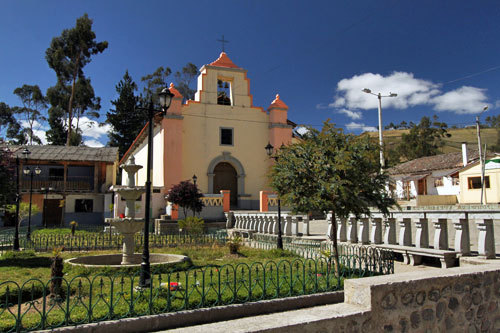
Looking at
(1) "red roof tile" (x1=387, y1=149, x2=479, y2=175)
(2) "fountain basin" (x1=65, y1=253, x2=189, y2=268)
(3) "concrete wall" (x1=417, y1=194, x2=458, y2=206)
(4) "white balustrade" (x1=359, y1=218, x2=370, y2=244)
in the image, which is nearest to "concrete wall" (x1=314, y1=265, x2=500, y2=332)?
(4) "white balustrade" (x1=359, y1=218, x2=370, y2=244)

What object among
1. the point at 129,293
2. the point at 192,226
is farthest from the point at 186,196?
the point at 129,293

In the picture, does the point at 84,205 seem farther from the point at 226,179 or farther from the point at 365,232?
the point at 365,232

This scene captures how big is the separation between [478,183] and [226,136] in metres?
23.0

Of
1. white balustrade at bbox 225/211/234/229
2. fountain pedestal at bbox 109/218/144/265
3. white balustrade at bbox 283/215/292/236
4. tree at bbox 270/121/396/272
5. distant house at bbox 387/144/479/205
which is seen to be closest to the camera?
tree at bbox 270/121/396/272

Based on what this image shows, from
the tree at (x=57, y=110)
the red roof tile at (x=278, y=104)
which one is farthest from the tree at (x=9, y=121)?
the red roof tile at (x=278, y=104)

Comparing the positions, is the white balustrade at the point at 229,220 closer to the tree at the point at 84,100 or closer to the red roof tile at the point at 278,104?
the red roof tile at the point at 278,104

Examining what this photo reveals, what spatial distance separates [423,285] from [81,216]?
97.8 feet

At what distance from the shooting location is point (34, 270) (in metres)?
9.27

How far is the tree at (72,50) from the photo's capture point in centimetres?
4244

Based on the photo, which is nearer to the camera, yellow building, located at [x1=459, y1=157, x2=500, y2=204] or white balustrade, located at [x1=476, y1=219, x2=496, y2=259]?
white balustrade, located at [x1=476, y1=219, x2=496, y2=259]

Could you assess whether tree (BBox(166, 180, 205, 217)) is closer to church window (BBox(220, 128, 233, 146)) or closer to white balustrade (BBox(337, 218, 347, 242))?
church window (BBox(220, 128, 233, 146))

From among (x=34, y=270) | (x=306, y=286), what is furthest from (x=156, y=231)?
(x=306, y=286)

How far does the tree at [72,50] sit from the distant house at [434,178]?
1393 inches

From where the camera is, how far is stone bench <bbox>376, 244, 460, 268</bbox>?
25.2ft
